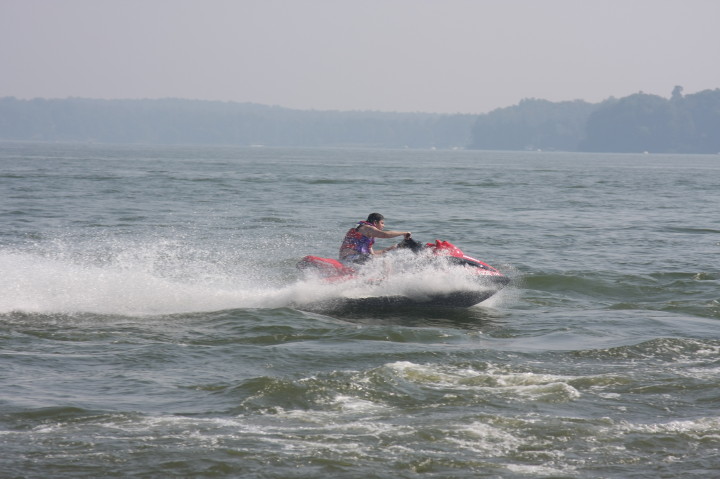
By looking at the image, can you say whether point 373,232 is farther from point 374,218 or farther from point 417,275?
point 417,275

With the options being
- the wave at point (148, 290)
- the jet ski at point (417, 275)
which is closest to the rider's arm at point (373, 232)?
the jet ski at point (417, 275)

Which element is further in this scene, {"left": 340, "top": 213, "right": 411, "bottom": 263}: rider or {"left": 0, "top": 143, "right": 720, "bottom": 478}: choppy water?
{"left": 340, "top": 213, "right": 411, "bottom": 263}: rider

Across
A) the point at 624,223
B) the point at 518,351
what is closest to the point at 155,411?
the point at 518,351

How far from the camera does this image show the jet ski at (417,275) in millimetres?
13609

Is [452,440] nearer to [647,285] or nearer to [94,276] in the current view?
[94,276]

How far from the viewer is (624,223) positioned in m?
29.5

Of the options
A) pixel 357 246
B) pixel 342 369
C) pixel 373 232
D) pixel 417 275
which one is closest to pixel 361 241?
pixel 357 246

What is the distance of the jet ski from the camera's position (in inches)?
536

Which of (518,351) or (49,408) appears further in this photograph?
(518,351)

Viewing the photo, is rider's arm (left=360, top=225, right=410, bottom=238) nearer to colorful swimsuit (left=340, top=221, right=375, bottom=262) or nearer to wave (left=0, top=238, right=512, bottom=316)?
colorful swimsuit (left=340, top=221, right=375, bottom=262)

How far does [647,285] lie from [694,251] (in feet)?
19.4

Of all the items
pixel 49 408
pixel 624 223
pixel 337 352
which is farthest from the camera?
pixel 624 223

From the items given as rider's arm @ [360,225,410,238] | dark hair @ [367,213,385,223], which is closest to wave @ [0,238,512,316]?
rider's arm @ [360,225,410,238]

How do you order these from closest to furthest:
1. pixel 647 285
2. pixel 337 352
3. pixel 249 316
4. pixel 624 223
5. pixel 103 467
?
pixel 103 467, pixel 337 352, pixel 249 316, pixel 647 285, pixel 624 223
